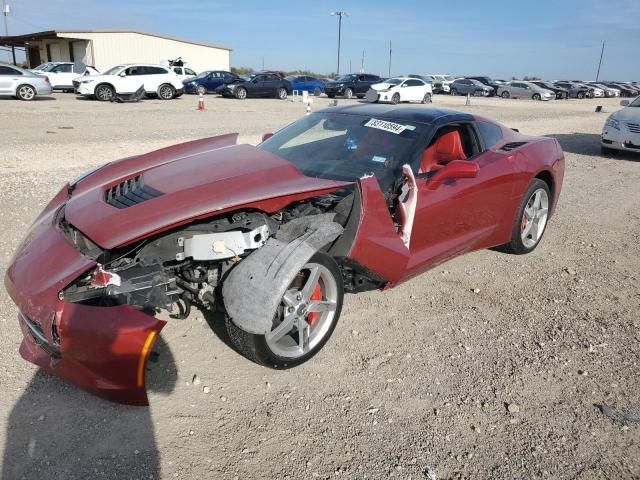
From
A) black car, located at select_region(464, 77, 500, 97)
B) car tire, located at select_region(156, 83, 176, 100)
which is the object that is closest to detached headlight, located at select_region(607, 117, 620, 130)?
car tire, located at select_region(156, 83, 176, 100)

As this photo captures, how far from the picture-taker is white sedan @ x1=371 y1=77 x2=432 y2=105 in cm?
2538

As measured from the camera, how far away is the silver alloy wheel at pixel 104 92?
2059 centimetres

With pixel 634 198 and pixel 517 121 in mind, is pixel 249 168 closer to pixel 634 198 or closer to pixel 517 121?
pixel 634 198

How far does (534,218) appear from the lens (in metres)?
4.91

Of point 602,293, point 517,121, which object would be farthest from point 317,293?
point 517,121

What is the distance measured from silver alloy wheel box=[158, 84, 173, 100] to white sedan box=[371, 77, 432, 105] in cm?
947

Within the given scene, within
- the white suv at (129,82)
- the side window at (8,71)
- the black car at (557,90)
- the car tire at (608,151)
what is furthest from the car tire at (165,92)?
the black car at (557,90)

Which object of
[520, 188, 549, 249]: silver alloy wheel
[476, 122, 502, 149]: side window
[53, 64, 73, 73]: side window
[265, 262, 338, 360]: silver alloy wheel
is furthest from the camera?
[53, 64, 73, 73]: side window

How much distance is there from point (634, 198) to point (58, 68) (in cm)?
2585

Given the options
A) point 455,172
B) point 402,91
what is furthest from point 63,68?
point 455,172

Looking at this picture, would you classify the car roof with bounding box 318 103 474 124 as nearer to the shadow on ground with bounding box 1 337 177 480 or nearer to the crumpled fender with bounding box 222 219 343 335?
the crumpled fender with bounding box 222 219 343 335

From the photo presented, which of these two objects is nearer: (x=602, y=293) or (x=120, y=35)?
(x=602, y=293)

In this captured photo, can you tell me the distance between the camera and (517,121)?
58.5ft

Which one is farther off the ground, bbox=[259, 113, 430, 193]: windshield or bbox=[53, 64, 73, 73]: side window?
bbox=[259, 113, 430, 193]: windshield
